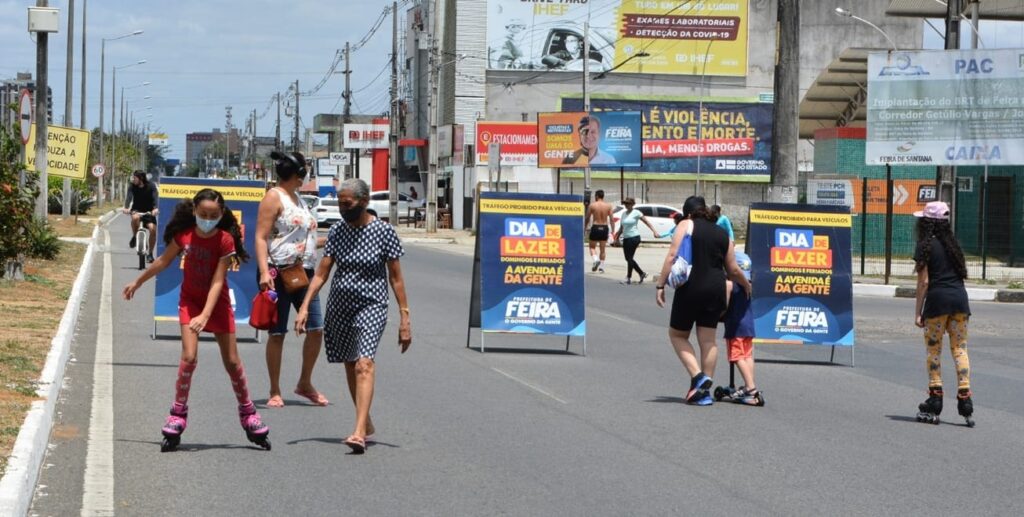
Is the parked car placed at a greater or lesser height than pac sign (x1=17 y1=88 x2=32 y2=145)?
lesser

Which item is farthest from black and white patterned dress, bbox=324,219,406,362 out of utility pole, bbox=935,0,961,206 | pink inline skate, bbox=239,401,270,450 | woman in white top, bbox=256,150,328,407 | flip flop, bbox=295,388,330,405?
utility pole, bbox=935,0,961,206

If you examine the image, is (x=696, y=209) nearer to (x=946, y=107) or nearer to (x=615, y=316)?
(x=615, y=316)

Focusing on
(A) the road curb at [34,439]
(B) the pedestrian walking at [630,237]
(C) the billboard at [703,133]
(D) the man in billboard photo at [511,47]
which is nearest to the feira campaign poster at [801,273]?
(A) the road curb at [34,439]

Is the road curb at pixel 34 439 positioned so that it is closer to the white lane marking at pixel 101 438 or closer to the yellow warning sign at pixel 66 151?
the white lane marking at pixel 101 438

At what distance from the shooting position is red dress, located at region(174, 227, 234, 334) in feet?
29.6

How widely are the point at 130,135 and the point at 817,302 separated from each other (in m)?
151

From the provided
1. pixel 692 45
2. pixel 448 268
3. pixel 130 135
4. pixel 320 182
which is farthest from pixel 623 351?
pixel 130 135

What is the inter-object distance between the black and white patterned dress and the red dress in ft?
2.20

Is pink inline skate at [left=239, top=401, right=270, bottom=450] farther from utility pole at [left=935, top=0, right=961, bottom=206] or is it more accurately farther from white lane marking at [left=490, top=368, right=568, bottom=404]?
utility pole at [left=935, top=0, right=961, bottom=206]

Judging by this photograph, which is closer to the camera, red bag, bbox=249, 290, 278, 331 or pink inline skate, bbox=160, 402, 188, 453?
pink inline skate, bbox=160, 402, 188, 453

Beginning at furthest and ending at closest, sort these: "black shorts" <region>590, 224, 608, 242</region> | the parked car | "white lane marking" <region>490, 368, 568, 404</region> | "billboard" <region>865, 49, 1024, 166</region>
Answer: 1. the parked car
2. "black shorts" <region>590, 224, 608, 242</region>
3. "billboard" <region>865, 49, 1024, 166</region>
4. "white lane marking" <region>490, 368, 568, 404</region>

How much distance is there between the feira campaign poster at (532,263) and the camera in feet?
50.6

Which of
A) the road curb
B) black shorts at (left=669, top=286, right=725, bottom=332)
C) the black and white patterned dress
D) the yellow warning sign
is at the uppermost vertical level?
the yellow warning sign

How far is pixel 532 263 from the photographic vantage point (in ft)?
51.0
